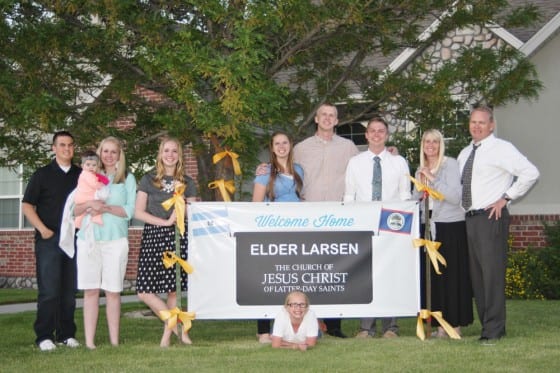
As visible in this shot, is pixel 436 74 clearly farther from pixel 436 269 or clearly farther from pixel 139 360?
pixel 139 360

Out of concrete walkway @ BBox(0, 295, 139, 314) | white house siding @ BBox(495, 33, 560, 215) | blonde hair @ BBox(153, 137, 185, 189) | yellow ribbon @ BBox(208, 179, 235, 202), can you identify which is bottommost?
concrete walkway @ BBox(0, 295, 139, 314)

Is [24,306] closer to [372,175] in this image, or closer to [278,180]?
[278,180]

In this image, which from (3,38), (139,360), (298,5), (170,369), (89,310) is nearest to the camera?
(170,369)

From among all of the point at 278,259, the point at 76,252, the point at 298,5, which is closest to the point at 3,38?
the point at 76,252

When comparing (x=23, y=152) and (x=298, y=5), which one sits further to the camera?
(x=23, y=152)

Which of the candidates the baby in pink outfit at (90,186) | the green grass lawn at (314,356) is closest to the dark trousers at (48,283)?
the green grass lawn at (314,356)

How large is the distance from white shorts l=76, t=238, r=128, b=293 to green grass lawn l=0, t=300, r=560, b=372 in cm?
57

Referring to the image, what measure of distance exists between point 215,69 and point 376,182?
1.87 metres

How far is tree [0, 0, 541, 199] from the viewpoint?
8.55 metres

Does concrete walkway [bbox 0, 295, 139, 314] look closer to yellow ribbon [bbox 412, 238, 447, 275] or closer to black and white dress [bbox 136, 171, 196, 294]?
black and white dress [bbox 136, 171, 196, 294]

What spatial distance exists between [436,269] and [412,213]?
2.01 feet

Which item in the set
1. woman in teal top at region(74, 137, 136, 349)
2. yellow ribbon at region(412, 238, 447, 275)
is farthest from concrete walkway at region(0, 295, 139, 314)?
yellow ribbon at region(412, 238, 447, 275)

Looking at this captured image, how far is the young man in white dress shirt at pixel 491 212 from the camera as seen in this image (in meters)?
8.05

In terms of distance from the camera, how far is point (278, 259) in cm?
855
